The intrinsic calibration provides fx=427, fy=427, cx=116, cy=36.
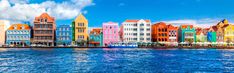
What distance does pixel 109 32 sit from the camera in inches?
7382

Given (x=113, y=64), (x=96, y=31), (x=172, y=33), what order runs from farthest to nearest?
(x=96, y=31)
(x=172, y=33)
(x=113, y=64)

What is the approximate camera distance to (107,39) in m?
188

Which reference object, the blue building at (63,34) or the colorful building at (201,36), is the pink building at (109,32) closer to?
the blue building at (63,34)

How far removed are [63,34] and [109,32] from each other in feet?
66.6

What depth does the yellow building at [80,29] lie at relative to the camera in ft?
608

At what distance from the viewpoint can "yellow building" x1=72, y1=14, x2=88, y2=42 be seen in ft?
608

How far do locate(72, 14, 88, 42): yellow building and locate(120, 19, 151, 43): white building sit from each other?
17.0 metres

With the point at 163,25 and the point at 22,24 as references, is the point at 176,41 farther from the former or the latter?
the point at 22,24

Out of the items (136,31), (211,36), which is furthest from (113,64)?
(211,36)

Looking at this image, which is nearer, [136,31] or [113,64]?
[113,64]

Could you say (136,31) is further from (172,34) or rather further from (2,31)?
(2,31)

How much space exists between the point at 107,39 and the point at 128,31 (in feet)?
33.4

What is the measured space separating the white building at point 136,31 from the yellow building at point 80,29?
1700cm

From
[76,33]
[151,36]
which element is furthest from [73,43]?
[151,36]
